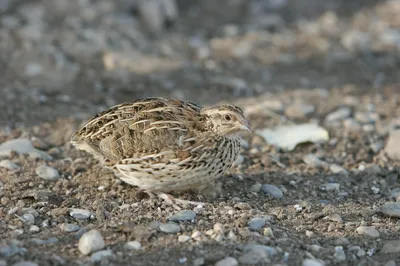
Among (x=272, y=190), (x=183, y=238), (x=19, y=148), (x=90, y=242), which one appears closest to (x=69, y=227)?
(x=90, y=242)

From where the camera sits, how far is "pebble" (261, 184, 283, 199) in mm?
8398

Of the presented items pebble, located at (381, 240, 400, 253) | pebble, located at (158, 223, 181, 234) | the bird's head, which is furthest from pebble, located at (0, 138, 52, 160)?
pebble, located at (381, 240, 400, 253)

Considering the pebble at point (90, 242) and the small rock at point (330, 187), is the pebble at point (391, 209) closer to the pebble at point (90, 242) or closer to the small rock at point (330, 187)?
the small rock at point (330, 187)

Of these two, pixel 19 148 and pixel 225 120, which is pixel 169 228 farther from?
pixel 19 148

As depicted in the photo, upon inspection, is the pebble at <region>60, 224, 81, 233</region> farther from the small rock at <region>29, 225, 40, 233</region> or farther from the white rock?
the white rock

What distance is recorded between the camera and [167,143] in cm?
779

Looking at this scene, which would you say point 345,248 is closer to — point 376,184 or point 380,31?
point 376,184

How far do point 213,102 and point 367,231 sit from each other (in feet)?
16.0

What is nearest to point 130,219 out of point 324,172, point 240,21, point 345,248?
point 345,248

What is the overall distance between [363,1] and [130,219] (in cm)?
1058

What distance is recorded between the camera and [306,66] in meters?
13.5

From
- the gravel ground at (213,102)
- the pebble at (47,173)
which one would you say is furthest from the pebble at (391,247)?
the pebble at (47,173)

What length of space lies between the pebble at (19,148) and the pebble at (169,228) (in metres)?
2.42

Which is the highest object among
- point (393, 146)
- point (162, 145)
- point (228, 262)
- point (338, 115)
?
point (338, 115)
